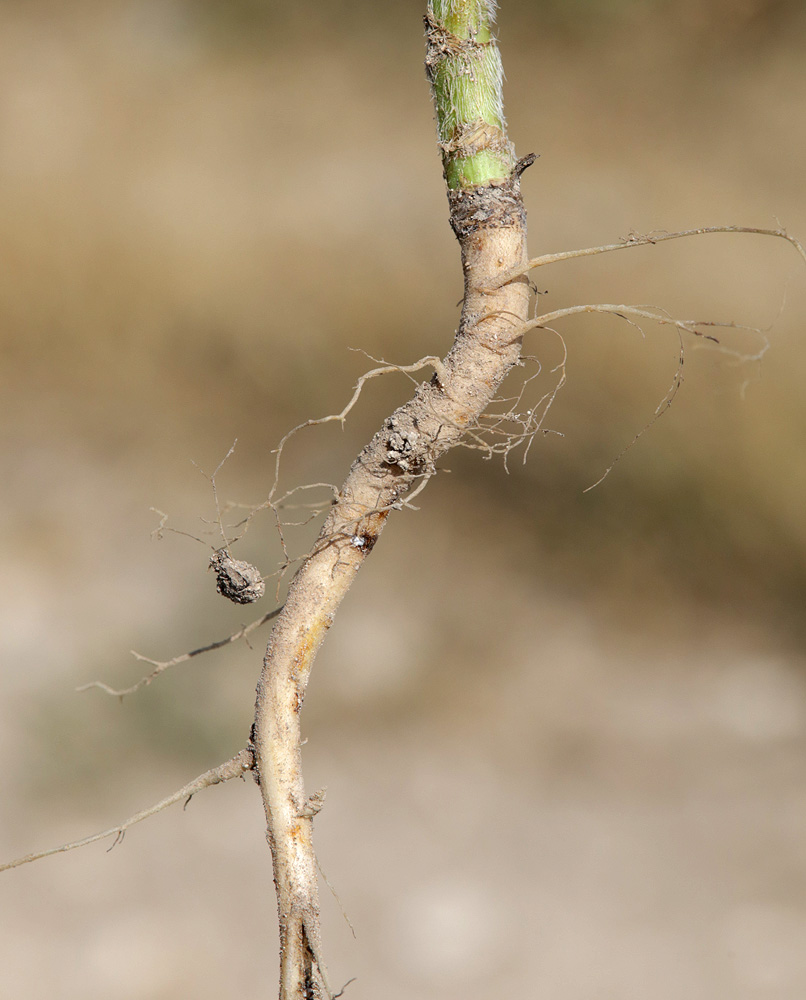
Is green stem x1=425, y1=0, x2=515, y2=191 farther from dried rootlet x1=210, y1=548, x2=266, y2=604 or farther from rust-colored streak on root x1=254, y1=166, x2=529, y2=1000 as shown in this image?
dried rootlet x1=210, y1=548, x2=266, y2=604

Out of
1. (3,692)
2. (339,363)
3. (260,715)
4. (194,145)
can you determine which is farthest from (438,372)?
(3,692)

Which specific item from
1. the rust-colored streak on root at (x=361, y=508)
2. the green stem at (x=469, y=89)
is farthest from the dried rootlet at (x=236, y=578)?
the green stem at (x=469, y=89)

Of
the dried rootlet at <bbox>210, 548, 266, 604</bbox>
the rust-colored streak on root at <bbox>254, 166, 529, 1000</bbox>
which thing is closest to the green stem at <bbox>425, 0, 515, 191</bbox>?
the rust-colored streak on root at <bbox>254, 166, 529, 1000</bbox>

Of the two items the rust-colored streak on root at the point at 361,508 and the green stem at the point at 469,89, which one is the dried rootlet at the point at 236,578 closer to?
the rust-colored streak on root at the point at 361,508

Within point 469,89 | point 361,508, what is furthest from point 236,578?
point 469,89

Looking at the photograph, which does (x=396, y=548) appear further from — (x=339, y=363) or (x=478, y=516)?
(x=339, y=363)

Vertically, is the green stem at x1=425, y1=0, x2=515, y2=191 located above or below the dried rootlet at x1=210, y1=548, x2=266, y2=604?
above
